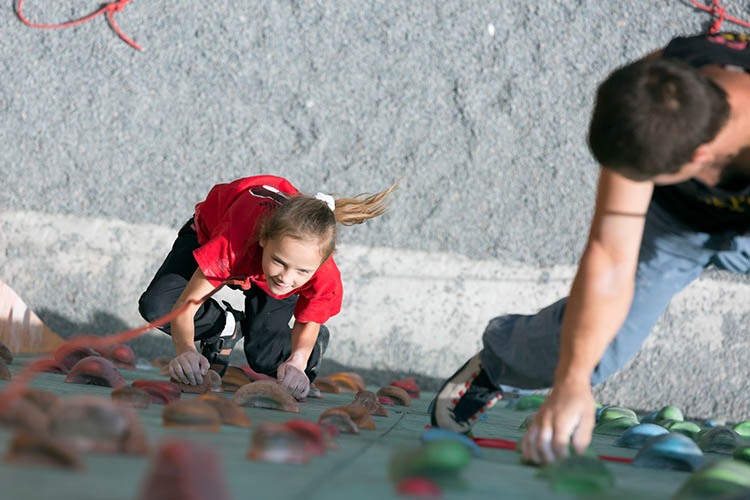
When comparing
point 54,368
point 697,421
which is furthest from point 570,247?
point 54,368

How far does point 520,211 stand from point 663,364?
35.9 inches

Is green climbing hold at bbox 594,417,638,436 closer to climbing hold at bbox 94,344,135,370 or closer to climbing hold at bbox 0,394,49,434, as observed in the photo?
climbing hold at bbox 0,394,49,434

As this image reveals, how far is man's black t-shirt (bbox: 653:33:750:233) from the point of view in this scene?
1527mm

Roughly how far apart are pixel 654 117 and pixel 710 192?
15.6 inches

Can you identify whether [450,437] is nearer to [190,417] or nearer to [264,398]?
[190,417]

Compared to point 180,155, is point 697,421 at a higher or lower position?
lower

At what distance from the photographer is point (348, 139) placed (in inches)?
144

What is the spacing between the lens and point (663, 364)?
353 centimetres

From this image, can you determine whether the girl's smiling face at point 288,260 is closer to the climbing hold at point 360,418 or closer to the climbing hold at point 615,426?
the climbing hold at point 360,418

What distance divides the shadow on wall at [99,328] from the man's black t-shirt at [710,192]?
2.48 meters

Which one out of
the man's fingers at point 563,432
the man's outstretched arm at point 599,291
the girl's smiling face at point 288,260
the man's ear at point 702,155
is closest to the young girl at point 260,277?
the girl's smiling face at point 288,260

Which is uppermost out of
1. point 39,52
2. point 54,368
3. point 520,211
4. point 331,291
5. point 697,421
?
point 39,52

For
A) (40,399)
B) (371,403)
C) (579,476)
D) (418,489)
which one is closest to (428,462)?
(418,489)

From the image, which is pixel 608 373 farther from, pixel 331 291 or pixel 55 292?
pixel 55 292
